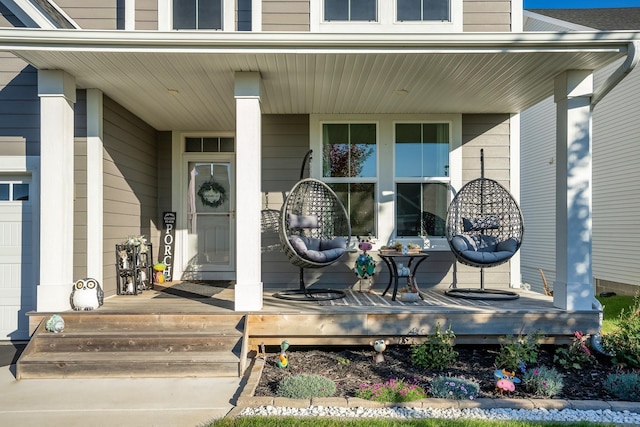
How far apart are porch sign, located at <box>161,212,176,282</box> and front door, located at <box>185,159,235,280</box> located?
226mm

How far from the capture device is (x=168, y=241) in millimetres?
6250

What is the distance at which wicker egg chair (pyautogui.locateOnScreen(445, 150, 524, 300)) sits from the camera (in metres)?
4.69

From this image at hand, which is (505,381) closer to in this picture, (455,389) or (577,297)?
(455,389)

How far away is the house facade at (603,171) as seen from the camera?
8383 mm

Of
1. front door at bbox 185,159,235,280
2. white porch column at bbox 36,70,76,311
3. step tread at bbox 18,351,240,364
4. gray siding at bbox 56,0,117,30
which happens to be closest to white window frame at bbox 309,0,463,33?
gray siding at bbox 56,0,117,30

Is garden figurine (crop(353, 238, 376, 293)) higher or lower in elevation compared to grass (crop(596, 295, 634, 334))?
higher

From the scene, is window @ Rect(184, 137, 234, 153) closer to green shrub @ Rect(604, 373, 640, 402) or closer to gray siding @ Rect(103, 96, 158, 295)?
gray siding @ Rect(103, 96, 158, 295)

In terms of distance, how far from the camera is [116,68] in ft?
12.9

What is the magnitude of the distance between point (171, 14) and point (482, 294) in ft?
15.9

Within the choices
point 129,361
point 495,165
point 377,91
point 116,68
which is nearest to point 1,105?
point 116,68

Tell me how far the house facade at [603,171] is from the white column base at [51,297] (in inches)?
360

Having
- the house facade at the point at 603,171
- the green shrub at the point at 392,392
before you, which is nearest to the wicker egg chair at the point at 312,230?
the green shrub at the point at 392,392

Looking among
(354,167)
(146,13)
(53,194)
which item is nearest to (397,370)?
(354,167)

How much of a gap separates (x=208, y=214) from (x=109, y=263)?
73.1 inches
